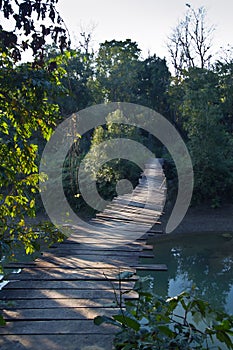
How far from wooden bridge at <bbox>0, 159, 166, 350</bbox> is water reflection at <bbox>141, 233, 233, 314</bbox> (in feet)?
5.87

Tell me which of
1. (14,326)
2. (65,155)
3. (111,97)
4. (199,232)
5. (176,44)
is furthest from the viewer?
(176,44)

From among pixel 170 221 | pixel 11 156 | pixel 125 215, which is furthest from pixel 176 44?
pixel 11 156

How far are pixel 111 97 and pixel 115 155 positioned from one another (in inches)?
146

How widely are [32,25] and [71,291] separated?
1.49m

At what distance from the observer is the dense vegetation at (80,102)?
1.61 metres

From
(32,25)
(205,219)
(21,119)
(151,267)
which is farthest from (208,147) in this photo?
(32,25)

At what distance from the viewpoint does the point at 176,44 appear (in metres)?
16.1

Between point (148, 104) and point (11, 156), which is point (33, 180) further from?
point (148, 104)

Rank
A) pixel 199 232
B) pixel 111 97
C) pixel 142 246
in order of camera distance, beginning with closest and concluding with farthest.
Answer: pixel 142 246 → pixel 199 232 → pixel 111 97

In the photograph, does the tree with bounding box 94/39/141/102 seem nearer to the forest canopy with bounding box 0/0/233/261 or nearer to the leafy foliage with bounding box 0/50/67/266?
the forest canopy with bounding box 0/0/233/261

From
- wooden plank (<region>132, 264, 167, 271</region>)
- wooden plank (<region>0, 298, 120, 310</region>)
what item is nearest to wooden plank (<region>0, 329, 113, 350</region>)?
wooden plank (<region>0, 298, 120, 310</region>)

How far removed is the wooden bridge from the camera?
5.56 ft

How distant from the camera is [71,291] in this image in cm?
227

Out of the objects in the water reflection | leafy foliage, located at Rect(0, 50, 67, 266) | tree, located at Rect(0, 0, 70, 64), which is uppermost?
tree, located at Rect(0, 0, 70, 64)
